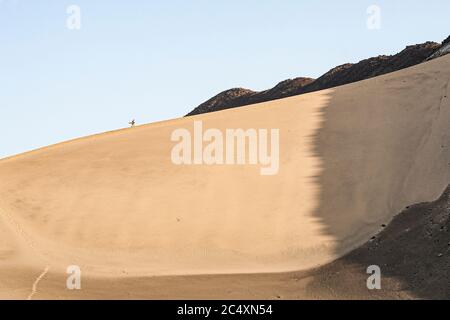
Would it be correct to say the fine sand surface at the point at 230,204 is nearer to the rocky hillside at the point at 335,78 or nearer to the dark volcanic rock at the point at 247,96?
the rocky hillside at the point at 335,78

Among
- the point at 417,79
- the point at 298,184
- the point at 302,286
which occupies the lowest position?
the point at 302,286

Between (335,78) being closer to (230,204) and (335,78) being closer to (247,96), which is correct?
(247,96)

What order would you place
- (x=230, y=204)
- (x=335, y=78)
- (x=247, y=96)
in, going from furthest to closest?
(x=247, y=96), (x=335, y=78), (x=230, y=204)

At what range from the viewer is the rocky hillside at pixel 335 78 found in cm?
4269

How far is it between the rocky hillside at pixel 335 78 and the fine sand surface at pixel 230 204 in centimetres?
2295

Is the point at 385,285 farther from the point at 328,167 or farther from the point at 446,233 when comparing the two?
the point at 328,167

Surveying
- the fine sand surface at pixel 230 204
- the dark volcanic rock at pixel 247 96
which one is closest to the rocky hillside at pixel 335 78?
the dark volcanic rock at pixel 247 96

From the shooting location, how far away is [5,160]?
17.4 metres

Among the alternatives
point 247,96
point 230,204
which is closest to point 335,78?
point 247,96

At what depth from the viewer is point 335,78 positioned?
48219 millimetres

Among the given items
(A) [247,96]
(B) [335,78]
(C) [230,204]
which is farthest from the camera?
(A) [247,96]

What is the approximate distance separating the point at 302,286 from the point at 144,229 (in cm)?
363

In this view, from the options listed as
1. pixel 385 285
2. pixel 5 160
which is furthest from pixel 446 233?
pixel 5 160

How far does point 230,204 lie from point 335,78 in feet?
117
